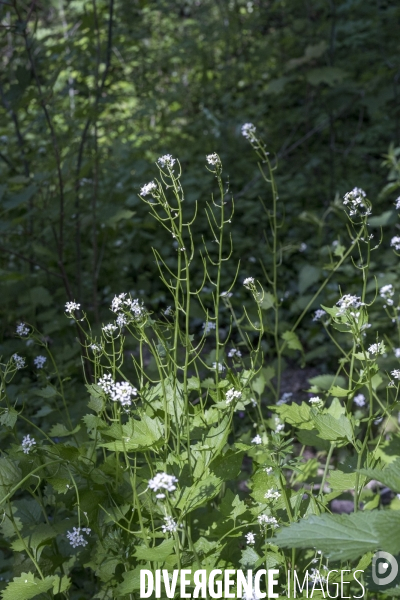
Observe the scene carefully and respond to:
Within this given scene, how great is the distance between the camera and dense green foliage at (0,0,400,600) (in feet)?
4.06

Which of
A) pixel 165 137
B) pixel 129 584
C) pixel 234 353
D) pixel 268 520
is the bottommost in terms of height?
pixel 129 584

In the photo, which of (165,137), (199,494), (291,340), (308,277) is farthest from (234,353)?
(165,137)

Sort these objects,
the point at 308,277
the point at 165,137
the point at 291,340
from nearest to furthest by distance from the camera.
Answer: the point at 291,340
the point at 308,277
the point at 165,137

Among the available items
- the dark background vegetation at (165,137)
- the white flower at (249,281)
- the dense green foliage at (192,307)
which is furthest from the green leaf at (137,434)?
the dark background vegetation at (165,137)

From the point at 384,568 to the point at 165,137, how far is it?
487cm

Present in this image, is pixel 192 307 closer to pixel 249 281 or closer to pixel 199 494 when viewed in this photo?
pixel 249 281

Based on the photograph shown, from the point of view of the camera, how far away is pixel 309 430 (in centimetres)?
145

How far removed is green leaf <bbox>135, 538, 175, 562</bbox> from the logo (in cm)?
35

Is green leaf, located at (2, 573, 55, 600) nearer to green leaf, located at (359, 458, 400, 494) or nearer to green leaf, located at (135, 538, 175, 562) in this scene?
green leaf, located at (135, 538, 175, 562)

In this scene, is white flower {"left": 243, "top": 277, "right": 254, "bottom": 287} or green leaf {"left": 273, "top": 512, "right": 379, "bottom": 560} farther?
white flower {"left": 243, "top": 277, "right": 254, "bottom": 287}

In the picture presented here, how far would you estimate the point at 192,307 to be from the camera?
128 inches

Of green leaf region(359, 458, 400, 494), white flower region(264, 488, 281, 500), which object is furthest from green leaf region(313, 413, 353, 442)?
green leaf region(359, 458, 400, 494)

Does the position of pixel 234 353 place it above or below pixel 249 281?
below

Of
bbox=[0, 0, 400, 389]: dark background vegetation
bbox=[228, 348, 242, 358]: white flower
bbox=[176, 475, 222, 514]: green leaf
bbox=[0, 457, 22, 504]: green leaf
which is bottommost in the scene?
bbox=[176, 475, 222, 514]: green leaf
